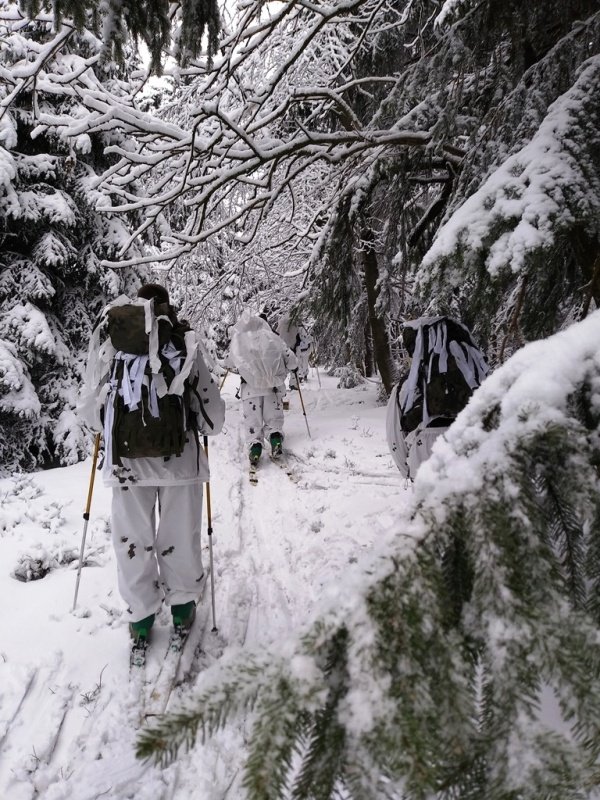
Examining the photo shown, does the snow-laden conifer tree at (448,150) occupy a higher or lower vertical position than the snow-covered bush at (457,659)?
higher

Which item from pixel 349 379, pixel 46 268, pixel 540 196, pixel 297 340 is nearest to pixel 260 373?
pixel 297 340

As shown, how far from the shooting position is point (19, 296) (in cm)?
909

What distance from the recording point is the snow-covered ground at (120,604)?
2.46 meters

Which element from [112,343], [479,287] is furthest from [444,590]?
[112,343]

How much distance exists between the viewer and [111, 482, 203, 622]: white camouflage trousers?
3.38 meters

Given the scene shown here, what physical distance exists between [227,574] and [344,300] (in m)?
3.00

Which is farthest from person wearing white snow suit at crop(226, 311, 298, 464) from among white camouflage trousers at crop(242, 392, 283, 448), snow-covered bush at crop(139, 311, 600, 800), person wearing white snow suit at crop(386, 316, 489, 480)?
snow-covered bush at crop(139, 311, 600, 800)

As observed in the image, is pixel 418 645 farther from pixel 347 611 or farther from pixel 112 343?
pixel 112 343

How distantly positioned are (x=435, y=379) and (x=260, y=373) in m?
4.90

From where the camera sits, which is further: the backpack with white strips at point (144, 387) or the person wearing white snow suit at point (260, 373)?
the person wearing white snow suit at point (260, 373)

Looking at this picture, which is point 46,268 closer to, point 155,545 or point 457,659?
point 155,545

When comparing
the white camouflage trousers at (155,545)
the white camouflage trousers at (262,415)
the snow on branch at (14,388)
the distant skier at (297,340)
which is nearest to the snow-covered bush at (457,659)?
the white camouflage trousers at (155,545)

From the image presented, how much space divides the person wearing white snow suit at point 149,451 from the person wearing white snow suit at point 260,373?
4479 mm

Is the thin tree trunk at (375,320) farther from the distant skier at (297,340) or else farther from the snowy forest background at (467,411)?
the snowy forest background at (467,411)
